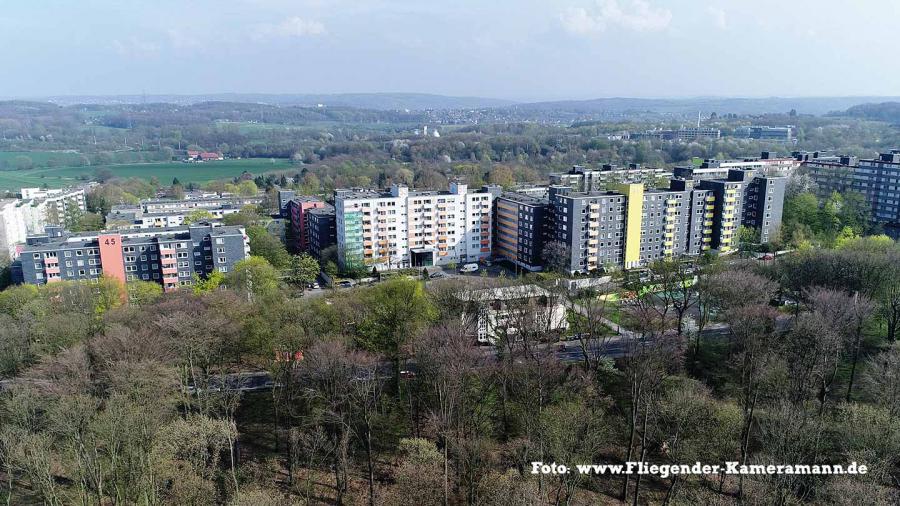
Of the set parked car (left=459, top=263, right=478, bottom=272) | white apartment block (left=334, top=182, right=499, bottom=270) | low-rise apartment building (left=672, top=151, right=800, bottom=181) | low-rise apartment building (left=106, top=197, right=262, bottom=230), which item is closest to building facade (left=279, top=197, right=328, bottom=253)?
white apartment block (left=334, top=182, right=499, bottom=270)

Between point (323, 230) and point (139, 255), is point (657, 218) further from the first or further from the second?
point (139, 255)

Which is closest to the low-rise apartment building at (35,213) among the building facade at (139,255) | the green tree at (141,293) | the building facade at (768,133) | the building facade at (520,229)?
the building facade at (139,255)

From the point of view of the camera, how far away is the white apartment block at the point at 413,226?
1876 inches

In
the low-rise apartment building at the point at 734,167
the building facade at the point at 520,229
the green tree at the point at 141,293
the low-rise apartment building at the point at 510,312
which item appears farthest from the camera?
the low-rise apartment building at the point at 734,167

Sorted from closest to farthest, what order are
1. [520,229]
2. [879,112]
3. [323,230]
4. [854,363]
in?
[854,363]
[520,229]
[323,230]
[879,112]

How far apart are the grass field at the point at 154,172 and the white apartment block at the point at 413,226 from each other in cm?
6334

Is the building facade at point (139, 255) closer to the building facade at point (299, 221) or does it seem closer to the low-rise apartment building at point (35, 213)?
the low-rise apartment building at point (35, 213)

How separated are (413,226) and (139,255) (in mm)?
20176

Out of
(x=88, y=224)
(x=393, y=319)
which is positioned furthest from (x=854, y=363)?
(x=88, y=224)

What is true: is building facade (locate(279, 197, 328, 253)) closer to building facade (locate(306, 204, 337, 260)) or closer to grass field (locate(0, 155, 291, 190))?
building facade (locate(306, 204, 337, 260))

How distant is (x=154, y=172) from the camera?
4626 inches

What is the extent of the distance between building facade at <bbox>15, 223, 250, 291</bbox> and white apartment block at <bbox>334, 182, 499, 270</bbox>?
8.67 metres

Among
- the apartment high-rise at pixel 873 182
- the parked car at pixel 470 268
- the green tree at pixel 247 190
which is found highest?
the apartment high-rise at pixel 873 182

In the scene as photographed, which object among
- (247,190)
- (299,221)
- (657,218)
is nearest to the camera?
(657,218)
